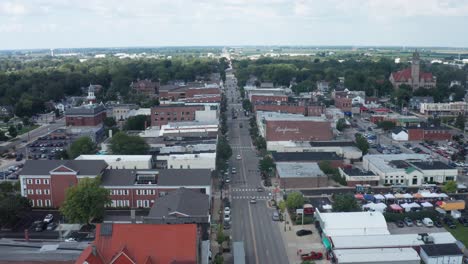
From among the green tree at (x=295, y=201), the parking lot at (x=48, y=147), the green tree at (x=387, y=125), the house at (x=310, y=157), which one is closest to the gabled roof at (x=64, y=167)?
the parking lot at (x=48, y=147)

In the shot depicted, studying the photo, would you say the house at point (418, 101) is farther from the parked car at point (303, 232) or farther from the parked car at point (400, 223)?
the parked car at point (303, 232)

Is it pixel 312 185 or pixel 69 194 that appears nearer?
pixel 69 194

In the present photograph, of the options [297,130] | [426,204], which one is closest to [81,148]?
[297,130]

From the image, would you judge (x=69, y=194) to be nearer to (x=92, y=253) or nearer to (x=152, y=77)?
(x=92, y=253)

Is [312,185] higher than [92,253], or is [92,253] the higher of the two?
[92,253]

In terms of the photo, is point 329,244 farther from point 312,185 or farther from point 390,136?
point 390,136

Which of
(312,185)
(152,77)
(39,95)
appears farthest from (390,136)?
(152,77)

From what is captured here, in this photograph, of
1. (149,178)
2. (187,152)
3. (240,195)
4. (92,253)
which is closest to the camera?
(92,253)

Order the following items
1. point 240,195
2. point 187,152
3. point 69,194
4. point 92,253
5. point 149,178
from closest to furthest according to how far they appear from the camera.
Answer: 1. point 92,253
2. point 69,194
3. point 149,178
4. point 240,195
5. point 187,152
